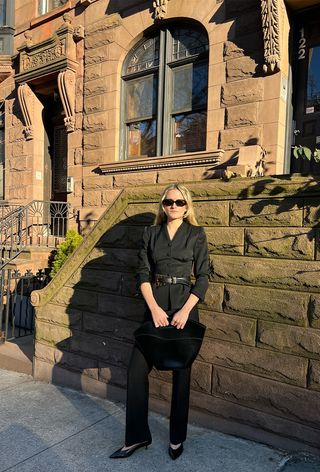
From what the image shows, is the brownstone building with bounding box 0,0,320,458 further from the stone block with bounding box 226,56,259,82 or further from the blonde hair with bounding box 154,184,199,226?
the blonde hair with bounding box 154,184,199,226

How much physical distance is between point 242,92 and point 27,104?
18.7 ft

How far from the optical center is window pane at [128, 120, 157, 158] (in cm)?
784

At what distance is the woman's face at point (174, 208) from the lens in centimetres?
293

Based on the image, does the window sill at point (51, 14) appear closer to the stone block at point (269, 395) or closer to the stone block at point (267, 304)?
the stone block at point (267, 304)

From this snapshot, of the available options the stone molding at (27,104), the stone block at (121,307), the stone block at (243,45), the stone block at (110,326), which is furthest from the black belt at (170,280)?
the stone molding at (27,104)

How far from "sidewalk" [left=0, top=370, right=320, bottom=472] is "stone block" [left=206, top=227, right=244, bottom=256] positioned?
1.49 m

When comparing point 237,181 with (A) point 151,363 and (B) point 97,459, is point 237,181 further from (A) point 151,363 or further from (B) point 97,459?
(B) point 97,459

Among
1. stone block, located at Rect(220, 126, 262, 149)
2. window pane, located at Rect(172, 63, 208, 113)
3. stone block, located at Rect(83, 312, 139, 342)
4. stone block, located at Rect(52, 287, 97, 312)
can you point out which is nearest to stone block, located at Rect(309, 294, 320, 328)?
stone block, located at Rect(83, 312, 139, 342)

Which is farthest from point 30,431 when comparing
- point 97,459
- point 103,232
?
point 103,232

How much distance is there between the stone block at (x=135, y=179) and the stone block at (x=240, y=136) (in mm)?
1454

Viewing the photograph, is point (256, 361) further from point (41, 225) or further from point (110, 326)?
point (41, 225)

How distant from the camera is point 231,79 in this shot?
21.4 feet

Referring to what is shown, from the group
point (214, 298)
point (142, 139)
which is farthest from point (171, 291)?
point (142, 139)

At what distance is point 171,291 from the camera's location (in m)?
2.89
